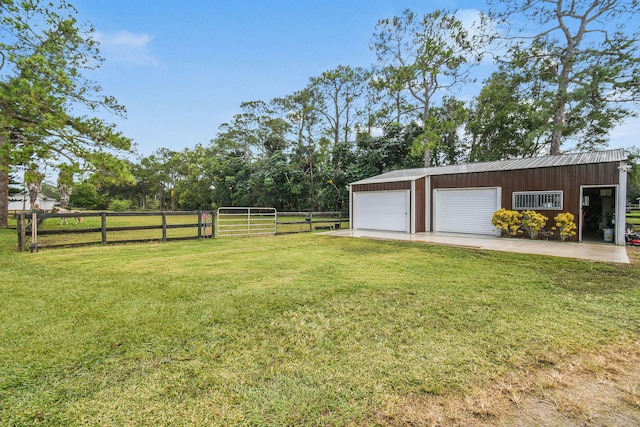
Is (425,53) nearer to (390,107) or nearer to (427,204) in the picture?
(390,107)

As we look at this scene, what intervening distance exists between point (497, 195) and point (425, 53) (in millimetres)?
12983

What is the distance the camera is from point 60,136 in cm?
666

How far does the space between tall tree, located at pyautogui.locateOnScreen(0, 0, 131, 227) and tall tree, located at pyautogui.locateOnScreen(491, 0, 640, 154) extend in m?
19.2

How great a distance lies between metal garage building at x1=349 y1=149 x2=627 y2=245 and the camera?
8.36 m

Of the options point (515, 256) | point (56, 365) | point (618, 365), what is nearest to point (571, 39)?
point (515, 256)

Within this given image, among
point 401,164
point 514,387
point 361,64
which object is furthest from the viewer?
point 361,64

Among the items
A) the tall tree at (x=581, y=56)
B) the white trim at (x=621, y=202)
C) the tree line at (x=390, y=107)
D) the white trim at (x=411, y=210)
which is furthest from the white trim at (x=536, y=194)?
the tall tree at (x=581, y=56)

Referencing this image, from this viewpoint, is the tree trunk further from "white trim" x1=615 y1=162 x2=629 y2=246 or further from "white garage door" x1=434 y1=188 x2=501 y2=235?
"white trim" x1=615 y1=162 x2=629 y2=246

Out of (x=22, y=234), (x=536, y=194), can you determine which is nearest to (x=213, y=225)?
(x=22, y=234)

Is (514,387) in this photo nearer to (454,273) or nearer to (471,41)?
(454,273)

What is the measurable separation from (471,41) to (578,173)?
13.1 m

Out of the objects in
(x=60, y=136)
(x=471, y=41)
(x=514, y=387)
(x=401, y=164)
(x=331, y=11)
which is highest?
(x=471, y=41)

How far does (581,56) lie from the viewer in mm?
14781

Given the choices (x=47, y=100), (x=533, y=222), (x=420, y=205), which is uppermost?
(x=47, y=100)
